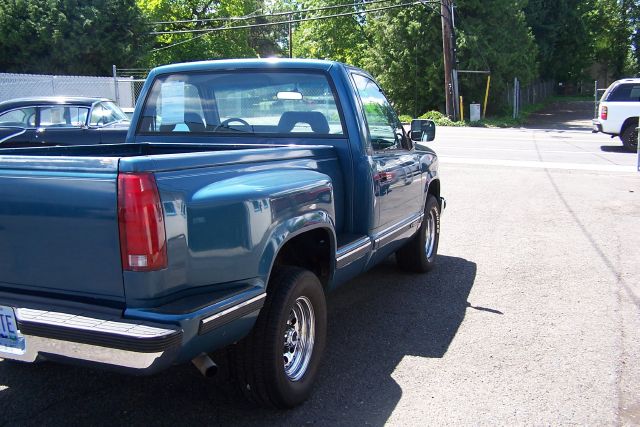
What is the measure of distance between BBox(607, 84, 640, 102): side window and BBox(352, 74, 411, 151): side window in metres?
14.3

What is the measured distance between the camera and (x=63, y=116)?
11859 mm

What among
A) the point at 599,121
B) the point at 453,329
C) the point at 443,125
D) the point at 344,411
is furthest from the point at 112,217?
the point at 443,125

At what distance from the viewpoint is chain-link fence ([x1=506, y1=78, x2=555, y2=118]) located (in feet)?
105

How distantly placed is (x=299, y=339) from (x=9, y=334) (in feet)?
5.02

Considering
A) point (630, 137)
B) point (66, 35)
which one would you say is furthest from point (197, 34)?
point (630, 137)

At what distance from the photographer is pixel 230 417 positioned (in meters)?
3.41

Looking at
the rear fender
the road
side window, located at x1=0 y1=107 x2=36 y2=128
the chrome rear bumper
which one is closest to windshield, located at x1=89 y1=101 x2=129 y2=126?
side window, located at x1=0 y1=107 x2=36 y2=128

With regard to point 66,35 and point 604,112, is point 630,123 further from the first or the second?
point 66,35

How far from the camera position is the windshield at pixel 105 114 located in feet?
38.7

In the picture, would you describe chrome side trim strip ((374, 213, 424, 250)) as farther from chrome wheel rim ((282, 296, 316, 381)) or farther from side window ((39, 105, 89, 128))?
side window ((39, 105, 89, 128))

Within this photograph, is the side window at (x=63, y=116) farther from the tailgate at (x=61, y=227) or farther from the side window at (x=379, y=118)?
the tailgate at (x=61, y=227)

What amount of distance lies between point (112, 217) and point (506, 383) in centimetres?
259

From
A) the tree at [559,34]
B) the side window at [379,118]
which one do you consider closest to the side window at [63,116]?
the side window at [379,118]

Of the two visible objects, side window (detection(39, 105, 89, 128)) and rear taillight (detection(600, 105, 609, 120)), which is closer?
side window (detection(39, 105, 89, 128))
